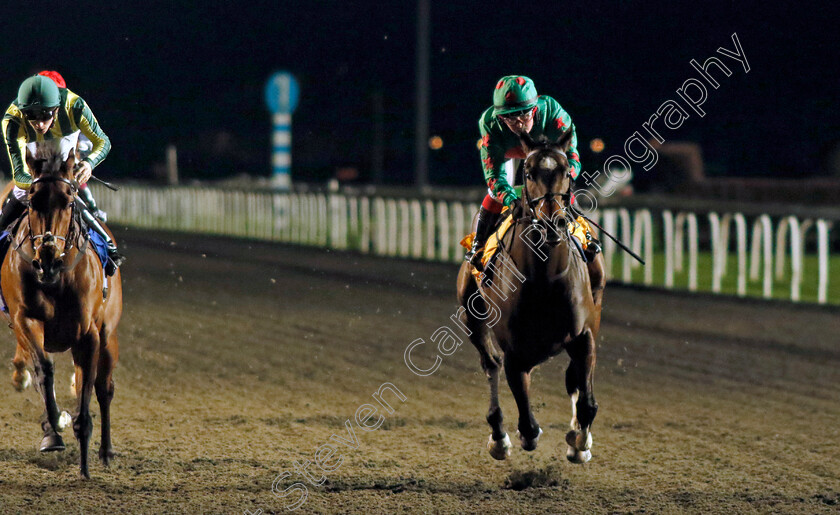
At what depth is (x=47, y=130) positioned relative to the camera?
17.1ft

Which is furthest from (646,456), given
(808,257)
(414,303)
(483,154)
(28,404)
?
(808,257)

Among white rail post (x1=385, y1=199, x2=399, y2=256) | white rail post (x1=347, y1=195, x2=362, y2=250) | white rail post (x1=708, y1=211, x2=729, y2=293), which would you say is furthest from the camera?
white rail post (x1=347, y1=195, x2=362, y2=250)

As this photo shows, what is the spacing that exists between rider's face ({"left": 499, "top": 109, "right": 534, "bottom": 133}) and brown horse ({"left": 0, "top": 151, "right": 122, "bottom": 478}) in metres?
1.89

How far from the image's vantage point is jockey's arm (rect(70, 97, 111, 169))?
530cm

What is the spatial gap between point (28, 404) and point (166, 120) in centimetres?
6461

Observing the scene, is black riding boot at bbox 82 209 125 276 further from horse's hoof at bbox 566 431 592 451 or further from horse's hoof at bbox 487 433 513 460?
horse's hoof at bbox 566 431 592 451

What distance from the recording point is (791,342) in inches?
421

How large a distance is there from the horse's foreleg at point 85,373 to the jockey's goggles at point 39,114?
0.98 meters

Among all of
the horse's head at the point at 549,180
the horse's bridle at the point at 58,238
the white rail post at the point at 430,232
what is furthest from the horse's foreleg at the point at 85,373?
the white rail post at the point at 430,232

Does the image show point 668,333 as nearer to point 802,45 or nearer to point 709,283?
point 709,283

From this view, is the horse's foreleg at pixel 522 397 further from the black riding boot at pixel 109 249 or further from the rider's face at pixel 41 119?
the rider's face at pixel 41 119

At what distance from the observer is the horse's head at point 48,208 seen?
4773mm

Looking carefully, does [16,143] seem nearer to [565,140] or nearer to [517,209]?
[517,209]

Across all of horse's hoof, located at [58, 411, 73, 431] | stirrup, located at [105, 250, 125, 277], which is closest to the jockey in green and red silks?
stirrup, located at [105, 250, 125, 277]
